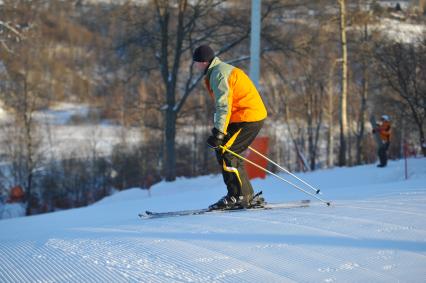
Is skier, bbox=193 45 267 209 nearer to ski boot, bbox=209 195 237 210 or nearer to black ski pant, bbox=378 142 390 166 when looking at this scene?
ski boot, bbox=209 195 237 210

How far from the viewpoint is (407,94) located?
2041 cm

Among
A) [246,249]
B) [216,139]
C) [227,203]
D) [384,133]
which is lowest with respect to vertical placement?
[246,249]

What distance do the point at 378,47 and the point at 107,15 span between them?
39.1ft

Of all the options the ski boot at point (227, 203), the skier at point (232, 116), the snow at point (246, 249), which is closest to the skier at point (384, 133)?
the snow at point (246, 249)

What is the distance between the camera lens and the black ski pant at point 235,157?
648cm

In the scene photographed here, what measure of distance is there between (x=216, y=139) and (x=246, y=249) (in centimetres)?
215

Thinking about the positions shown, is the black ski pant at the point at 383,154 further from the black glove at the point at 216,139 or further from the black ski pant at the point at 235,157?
the black glove at the point at 216,139

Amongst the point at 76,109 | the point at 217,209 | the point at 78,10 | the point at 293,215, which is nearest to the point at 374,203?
the point at 293,215

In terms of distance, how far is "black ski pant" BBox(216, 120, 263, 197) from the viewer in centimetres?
648

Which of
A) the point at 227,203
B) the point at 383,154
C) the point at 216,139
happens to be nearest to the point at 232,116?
the point at 216,139

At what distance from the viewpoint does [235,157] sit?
6.56m

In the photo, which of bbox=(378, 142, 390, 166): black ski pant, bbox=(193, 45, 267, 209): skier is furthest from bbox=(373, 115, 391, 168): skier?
bbox=(193, 45, 267, 209): skier

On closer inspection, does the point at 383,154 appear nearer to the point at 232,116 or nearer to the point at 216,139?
the point at 232,116

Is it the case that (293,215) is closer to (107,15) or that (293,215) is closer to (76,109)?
(107,15)
